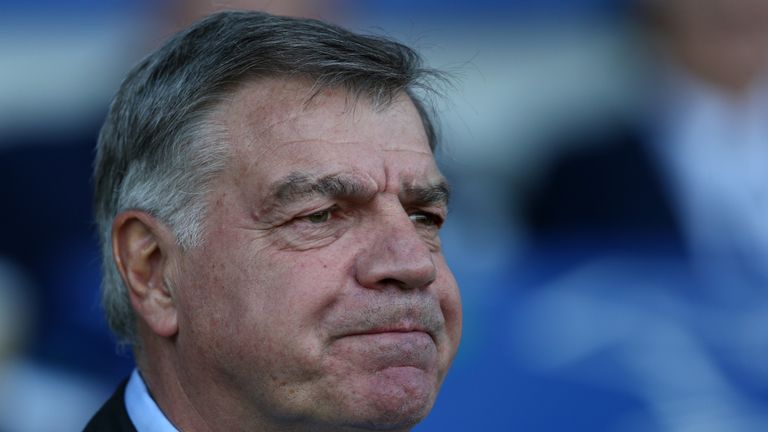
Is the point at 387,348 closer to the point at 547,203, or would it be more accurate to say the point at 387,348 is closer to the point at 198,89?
the point at 198,89

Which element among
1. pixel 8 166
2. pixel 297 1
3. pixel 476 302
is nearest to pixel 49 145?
pixel 8 166

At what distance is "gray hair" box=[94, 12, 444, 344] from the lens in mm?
3232

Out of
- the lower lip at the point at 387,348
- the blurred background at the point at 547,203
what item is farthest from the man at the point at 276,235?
the blurred background at the point at 547,203

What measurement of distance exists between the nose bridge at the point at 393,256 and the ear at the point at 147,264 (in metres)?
0.52

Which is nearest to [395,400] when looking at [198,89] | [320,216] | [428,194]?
[320,216]

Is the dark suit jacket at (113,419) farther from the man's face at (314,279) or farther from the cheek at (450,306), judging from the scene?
the cheek at (450,306)

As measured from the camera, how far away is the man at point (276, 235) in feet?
9.84

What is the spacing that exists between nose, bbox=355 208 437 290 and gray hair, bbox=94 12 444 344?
0.38m

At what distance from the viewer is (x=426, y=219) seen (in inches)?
136

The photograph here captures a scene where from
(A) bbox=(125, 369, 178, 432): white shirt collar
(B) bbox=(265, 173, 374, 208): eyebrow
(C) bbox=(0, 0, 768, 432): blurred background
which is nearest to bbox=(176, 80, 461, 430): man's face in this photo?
(B) bbox=(265, 173, 374, 208): eyebrow

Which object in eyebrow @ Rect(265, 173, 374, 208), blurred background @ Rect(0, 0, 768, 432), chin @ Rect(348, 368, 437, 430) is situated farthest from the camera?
blurred background @ Rect(0, 0, 768, 432)

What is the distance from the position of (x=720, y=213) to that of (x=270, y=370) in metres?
3.56

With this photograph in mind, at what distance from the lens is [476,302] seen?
5531mm

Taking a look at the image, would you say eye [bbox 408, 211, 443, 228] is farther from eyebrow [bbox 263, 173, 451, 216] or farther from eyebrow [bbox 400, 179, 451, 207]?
eyebrow [bbox 263, 173, 451, 216]
